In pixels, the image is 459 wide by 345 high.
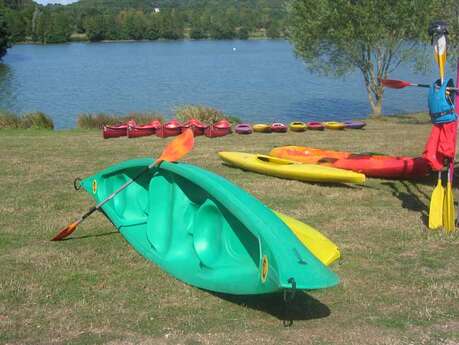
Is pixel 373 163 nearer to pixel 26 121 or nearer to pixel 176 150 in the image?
pixel 176 150

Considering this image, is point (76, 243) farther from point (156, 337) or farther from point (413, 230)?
point (413, 230)

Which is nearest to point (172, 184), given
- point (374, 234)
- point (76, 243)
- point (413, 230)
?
point (76, 243)

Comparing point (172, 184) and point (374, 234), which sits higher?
point (172, 184)

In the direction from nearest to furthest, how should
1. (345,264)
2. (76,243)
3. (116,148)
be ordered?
(345,264) < (76,243) < (116,148)

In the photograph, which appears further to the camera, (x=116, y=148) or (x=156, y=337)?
(x=116, y=148)

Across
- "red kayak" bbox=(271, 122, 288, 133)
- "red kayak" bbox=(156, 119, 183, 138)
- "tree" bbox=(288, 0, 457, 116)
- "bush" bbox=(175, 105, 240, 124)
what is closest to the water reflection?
"bush" bbox=(175, 105, 240, 124)

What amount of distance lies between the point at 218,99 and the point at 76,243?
2411 centimetres

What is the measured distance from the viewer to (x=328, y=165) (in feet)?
32.3

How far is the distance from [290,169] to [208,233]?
408cm

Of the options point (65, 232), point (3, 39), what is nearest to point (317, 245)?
point (65, 232)

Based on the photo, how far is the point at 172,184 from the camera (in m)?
6.24

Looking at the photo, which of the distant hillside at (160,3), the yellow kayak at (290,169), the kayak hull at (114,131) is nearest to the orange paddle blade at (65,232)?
the yellow kayak at (290,169)

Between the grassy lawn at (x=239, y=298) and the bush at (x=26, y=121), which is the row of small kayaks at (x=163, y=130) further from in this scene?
the grassy lawn at (x=239, y=298)

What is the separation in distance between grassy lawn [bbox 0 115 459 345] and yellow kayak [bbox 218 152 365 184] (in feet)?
0.57
